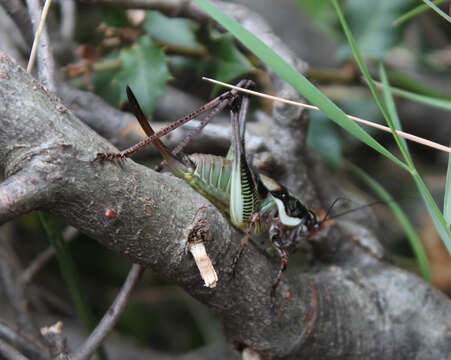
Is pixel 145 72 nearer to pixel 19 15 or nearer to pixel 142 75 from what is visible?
pixel 142 75

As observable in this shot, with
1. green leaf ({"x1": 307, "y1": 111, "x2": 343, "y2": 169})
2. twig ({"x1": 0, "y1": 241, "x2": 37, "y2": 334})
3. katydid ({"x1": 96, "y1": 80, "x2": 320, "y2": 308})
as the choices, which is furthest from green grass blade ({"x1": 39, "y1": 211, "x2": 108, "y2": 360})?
green leaf ({"x1": 307, "y1": 111, "x2": 343, "y2": 169})

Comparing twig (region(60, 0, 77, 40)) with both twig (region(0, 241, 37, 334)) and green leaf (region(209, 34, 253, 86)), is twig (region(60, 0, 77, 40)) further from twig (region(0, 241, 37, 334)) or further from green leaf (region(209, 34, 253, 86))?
twig (region(0, 241, 37, 334))

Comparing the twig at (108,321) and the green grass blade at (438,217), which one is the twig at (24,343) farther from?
the green grass blade at (438,217)

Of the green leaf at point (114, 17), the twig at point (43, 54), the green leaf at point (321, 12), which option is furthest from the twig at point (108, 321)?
the green leaf at point (321, 12)

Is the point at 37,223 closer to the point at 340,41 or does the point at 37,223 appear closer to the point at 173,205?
the point at 173,205

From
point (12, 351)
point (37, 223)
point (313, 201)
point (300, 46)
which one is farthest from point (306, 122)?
point (300, 46)

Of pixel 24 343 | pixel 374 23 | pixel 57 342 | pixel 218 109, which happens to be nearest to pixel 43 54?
pixel 218 109
